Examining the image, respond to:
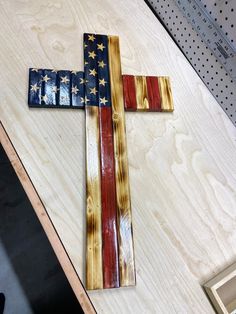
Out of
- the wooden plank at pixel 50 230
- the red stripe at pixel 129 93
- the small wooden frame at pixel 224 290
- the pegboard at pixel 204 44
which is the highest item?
the pegboard at pixel 204 44

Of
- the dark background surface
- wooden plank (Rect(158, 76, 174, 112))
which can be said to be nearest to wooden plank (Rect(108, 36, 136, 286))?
wooden plank (Rect(158, 76, 174, 112))

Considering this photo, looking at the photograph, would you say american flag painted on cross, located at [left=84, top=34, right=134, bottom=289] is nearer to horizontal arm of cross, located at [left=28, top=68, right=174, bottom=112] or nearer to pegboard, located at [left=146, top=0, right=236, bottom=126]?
horizontal arm of cross, located at [left=28, top=68, right=174, bottom=112]

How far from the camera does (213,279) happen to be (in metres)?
0.60

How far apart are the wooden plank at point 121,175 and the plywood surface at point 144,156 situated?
0.10 feet

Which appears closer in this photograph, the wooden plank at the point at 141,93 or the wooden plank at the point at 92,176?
the wooden plank at the point at 92,176

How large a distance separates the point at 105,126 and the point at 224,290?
46 centimetres

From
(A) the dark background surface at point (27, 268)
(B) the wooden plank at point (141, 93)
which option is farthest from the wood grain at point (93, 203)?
(A) the dark background surface at point (27, 268)

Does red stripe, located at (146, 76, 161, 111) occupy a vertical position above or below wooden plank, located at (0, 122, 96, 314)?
above

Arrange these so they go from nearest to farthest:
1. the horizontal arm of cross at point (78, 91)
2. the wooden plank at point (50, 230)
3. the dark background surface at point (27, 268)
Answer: the wooden plank at point (50, 230), the horizontal arm of cross at point (78, 91), the dark background surface at point (27, 268)

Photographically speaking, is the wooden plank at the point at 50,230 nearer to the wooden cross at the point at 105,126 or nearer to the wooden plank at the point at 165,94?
the wooden cross at the point at 105,126

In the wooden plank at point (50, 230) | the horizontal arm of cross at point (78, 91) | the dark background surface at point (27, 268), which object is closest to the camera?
the wooden plank at point (50, 230)

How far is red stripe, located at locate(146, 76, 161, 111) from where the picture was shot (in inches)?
29.5

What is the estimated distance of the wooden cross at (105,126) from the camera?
573 millimetres

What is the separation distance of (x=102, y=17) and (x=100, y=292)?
0.76 meters
